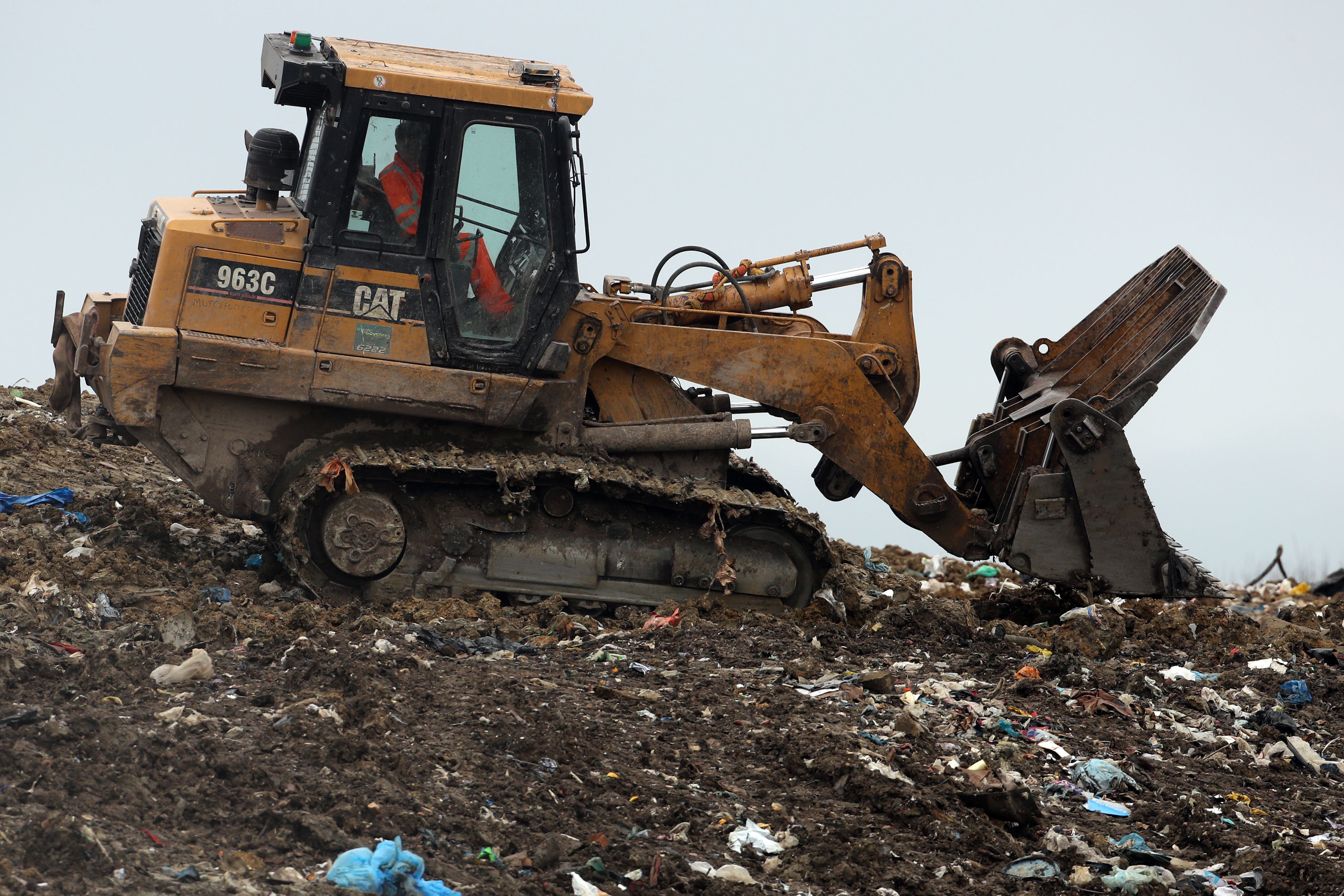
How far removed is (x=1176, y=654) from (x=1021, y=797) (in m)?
3.37

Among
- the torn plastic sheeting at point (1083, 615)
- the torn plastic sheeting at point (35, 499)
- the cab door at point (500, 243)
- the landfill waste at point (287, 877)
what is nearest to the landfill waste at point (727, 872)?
the landfill waste at point (287, 877)

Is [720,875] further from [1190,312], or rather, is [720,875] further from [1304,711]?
[1190,312]

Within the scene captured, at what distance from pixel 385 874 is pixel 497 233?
4436mm

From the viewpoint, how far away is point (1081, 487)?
326 inches

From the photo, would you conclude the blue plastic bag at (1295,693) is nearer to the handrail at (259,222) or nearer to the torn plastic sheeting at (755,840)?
the torn plastic sheeting at (755,840)

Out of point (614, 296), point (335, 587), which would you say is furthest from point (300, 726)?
point (614, 296)

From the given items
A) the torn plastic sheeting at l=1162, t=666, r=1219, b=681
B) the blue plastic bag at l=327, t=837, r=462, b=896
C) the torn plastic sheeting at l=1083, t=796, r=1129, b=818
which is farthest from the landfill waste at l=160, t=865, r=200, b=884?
the torn plastic sheeting at l=1162, t=666, r=1219, b=681

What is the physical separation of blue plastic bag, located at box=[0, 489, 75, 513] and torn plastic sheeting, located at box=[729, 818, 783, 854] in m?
5.94

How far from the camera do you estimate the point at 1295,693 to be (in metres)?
7.47

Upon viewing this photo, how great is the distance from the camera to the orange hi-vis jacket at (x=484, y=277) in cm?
766

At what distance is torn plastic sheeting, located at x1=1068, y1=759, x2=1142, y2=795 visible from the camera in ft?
19.2

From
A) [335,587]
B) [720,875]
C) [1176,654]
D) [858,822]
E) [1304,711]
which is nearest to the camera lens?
[720,875]

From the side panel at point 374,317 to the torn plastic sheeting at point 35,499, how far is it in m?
2.48

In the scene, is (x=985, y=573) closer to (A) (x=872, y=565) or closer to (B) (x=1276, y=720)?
(A) (x=872, y=565)
